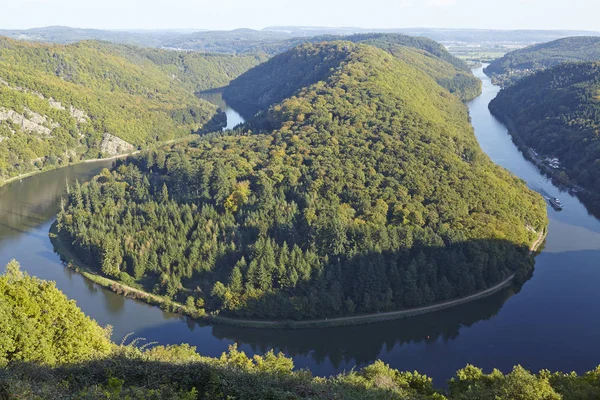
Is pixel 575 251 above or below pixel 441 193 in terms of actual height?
below

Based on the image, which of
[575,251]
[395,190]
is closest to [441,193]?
[395,190]

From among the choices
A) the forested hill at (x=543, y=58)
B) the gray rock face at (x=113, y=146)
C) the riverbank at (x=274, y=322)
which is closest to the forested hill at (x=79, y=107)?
the gray rock face at (x=113, y=146)

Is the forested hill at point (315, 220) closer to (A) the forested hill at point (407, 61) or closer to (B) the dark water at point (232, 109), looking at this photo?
(A) the forested hill at point (407, 61)

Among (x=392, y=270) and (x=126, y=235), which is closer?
(x=392, y=270)

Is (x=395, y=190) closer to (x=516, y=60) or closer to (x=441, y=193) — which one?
(x=441, y=193)

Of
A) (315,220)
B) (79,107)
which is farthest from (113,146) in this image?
(315,220)

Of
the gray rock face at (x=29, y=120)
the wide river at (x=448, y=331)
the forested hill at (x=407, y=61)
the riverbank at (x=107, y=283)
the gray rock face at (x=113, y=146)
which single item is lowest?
the wide river at (x=448, y=331)

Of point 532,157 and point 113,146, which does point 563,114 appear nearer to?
point 532,157
